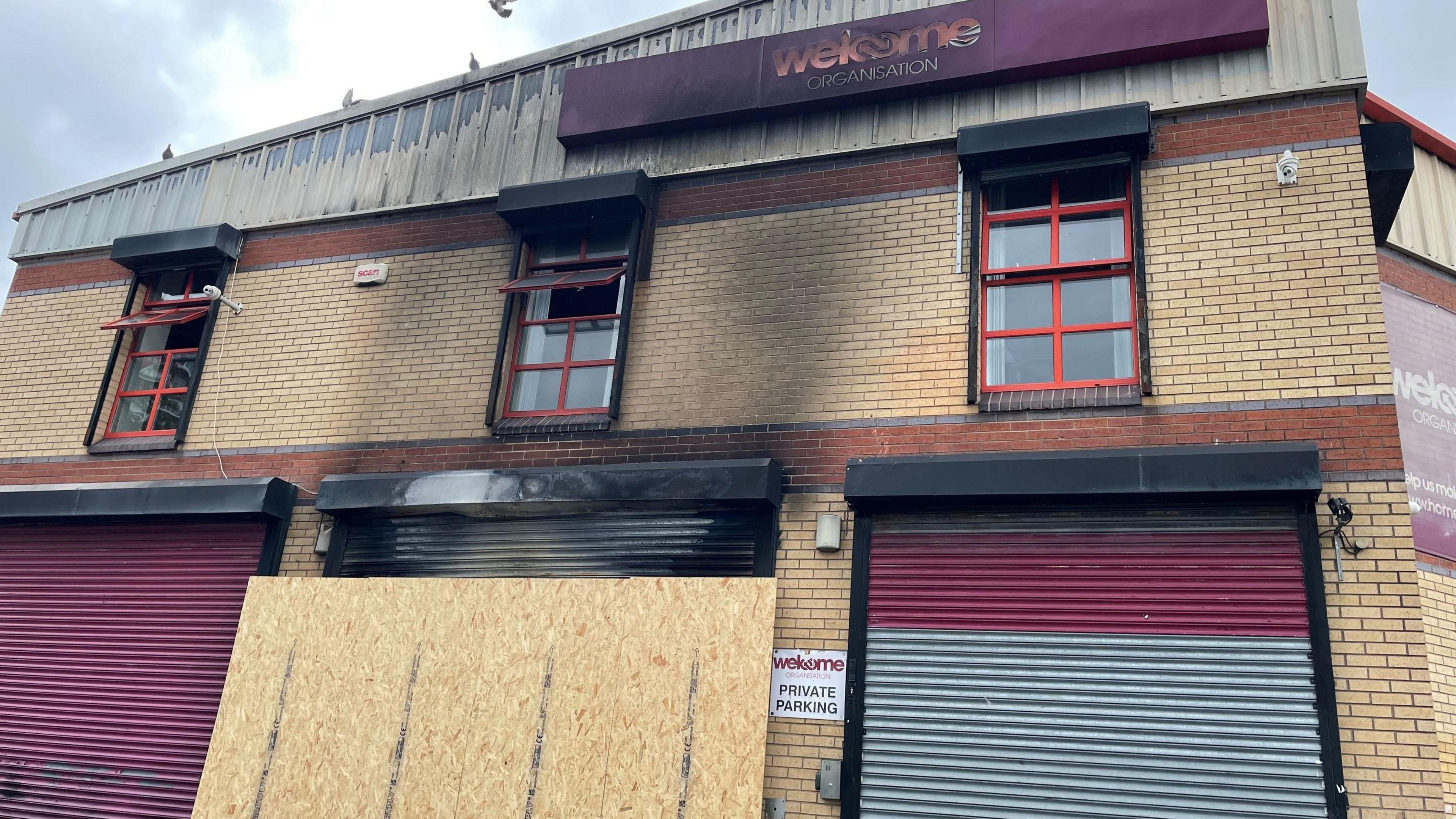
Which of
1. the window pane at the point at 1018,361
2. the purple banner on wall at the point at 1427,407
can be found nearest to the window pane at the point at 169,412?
the window pane at the point at 1018,361

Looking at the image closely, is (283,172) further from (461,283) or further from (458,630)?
(458,630)

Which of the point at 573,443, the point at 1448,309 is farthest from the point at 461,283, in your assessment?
the point at 1448,309

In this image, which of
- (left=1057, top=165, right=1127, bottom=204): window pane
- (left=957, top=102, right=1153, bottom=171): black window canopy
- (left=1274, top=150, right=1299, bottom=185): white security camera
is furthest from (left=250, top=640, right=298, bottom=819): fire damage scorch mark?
(left=1274, top=150, right=1299, bottom=185): white security camera

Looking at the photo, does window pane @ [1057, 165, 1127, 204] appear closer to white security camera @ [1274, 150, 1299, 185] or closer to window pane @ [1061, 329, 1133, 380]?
white security camera @ [1274, 150, 1299, 185]

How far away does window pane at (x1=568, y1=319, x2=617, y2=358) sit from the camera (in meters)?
10.2

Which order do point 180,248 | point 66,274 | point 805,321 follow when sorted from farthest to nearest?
point 66,274 → point 180,248 → point 805,321

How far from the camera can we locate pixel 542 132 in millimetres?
11117

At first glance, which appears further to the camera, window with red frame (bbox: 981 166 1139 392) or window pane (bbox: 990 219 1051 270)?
window pane (bbox: 990 219 1051 270)

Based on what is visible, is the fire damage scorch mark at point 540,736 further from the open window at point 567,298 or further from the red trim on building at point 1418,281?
the red trim on building at point 1418,281

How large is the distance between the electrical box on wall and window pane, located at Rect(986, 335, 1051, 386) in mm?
6444

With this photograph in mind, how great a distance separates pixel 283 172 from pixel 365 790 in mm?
7517

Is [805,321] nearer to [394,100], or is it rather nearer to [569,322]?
[569,322]

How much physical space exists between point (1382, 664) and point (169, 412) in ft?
39.0

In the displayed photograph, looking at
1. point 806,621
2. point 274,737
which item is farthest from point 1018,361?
point 274,737
